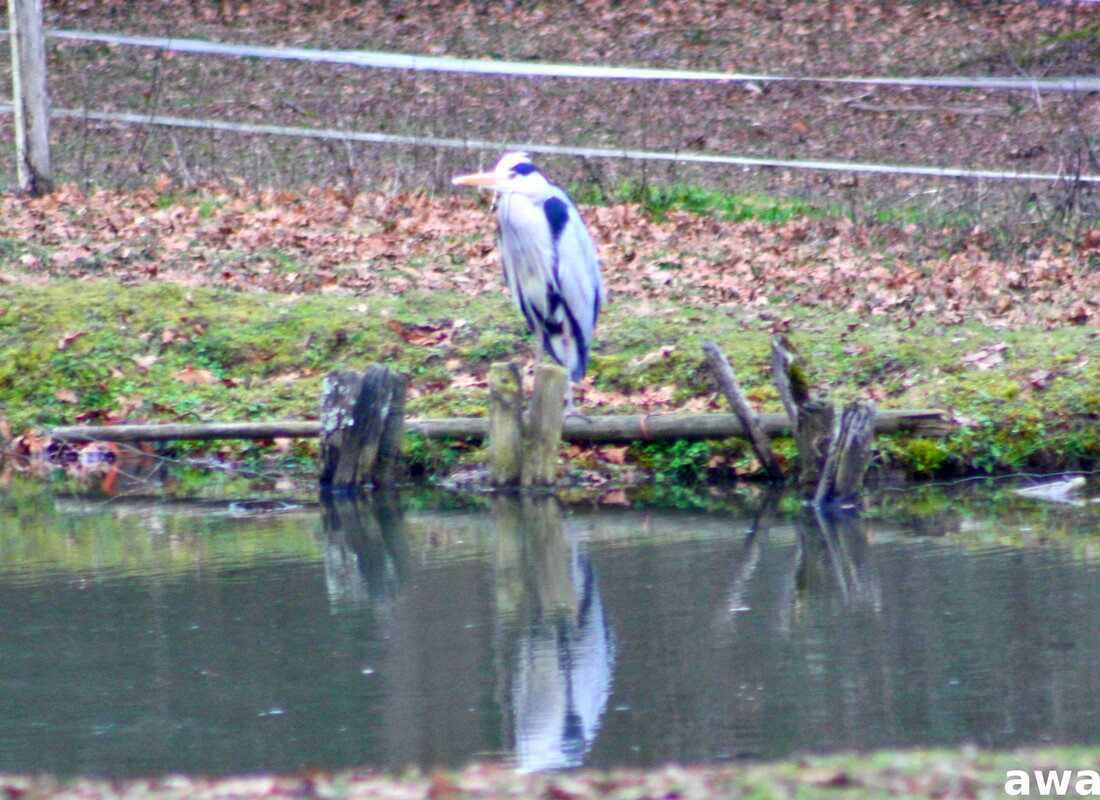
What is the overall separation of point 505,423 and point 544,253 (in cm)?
120

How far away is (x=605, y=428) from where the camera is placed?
8.70 meters

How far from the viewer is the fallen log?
27.7 feet

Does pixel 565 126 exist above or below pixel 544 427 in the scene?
above

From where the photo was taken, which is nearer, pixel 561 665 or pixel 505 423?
pixel 561 665

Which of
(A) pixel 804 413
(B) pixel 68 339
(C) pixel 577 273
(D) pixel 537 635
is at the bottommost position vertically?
(D) pixel 537 635

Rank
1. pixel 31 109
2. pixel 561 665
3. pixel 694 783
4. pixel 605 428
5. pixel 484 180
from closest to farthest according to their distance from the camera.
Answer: pixel 694 783, pixel 561 665, pixel 605 428, pixel 484 180, pixel 31 109

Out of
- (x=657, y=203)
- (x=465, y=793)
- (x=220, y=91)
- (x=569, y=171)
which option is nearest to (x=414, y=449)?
(x=465, y=793)

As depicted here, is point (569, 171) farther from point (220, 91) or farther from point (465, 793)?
point (465, 793)

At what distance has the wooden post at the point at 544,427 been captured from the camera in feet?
26.7

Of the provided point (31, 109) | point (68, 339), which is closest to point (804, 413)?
point (68, 339)

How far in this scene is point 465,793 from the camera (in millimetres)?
3371

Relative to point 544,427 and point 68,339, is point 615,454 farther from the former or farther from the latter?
point 68,339

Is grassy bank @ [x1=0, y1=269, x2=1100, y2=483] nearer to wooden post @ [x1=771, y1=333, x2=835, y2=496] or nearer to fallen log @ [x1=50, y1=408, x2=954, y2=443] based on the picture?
fallen log @ [x1=50, y1=408, x2=954, y2=443]

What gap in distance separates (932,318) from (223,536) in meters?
5.91
